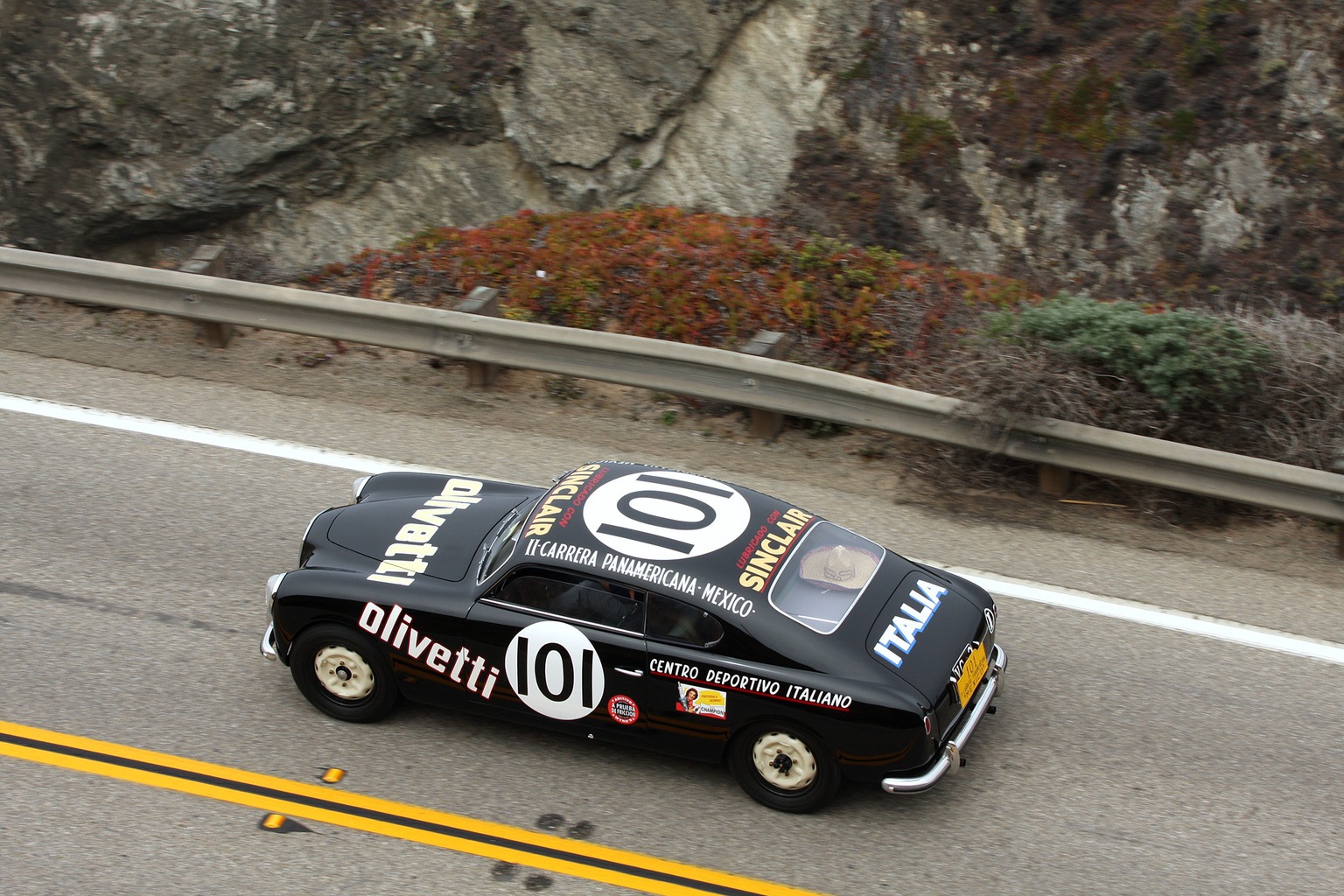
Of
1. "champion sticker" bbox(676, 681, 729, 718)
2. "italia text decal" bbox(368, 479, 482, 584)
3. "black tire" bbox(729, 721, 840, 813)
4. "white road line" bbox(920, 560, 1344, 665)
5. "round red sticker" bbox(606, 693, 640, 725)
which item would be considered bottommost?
"white road line" bbox(920, 560, 1344, 665)

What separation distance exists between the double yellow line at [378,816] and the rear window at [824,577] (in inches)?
49.7

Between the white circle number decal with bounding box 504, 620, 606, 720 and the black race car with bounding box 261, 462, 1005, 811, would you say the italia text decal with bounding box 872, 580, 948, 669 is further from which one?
the white circle number decal with bounding box 504, 620, 606, 720

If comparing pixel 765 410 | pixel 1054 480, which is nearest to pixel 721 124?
pixel 765 410

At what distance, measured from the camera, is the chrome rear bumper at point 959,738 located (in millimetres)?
5355

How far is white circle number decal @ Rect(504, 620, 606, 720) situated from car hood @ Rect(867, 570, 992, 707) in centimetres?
137

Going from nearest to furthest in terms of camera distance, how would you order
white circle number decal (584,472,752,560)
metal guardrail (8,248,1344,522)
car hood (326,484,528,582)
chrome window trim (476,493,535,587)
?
1. white circle number decal (584,472,752,560)
2. chrome window trim (476,493,535,587)
3. car hood (326,484,528,582)
4. metal guardrail (8,248,1344,522)

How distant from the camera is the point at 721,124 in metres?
13.1

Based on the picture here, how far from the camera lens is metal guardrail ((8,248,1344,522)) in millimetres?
7715

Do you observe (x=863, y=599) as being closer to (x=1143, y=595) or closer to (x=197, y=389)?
(x=1143, y=595)

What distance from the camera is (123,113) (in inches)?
472

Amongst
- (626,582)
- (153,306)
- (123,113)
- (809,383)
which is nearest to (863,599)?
(626,582)

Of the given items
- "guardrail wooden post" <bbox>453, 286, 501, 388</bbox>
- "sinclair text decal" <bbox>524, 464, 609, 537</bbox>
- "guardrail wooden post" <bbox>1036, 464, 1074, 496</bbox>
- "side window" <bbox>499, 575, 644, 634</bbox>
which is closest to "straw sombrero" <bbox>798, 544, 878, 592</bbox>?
"side window" <bbox>499, 575, 644, 634</bbox>

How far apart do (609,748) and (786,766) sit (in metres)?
1.02

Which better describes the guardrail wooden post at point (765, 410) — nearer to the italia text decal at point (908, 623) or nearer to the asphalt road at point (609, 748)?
the asphalt road at point (609, 748)
